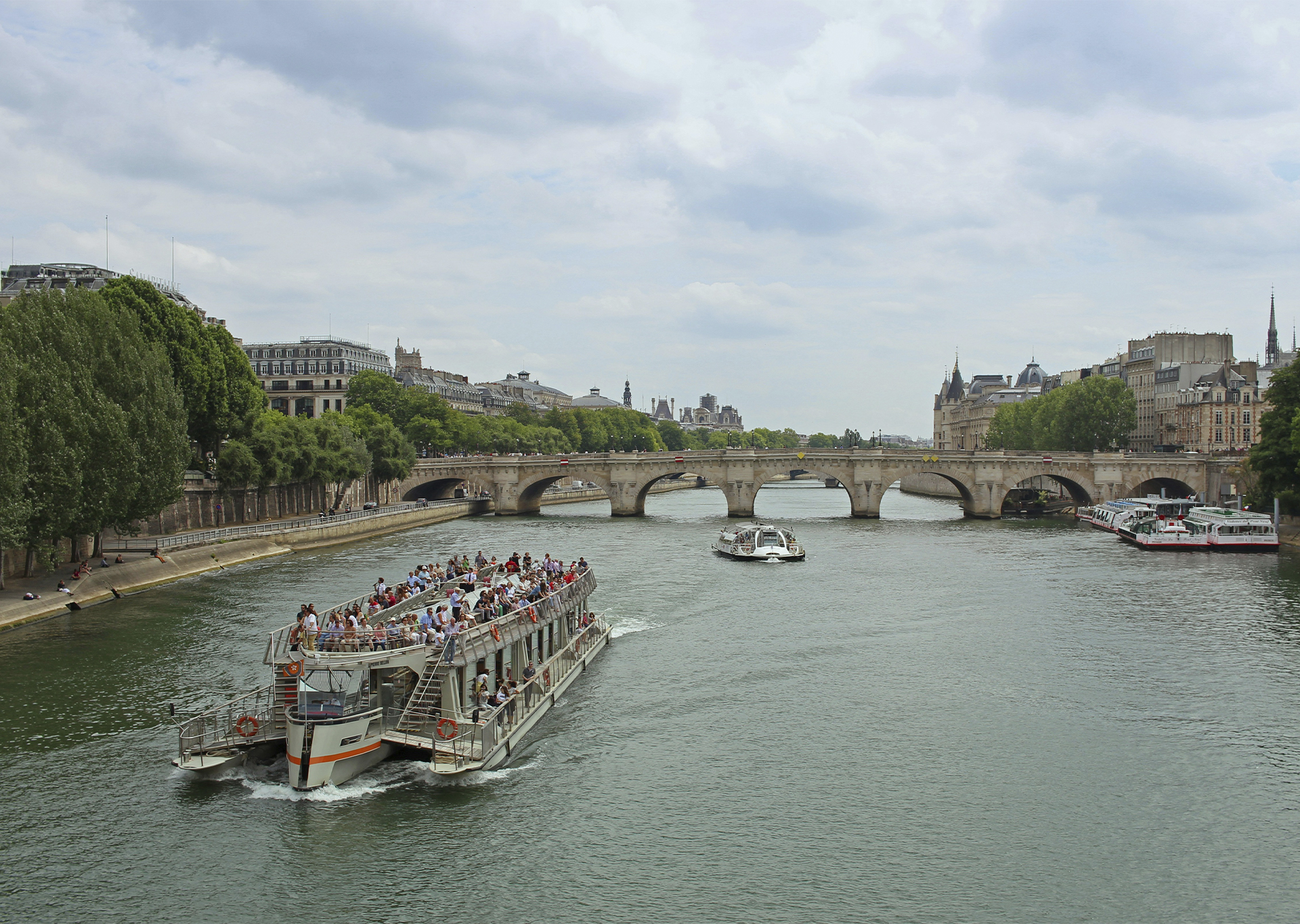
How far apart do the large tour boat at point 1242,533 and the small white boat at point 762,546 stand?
2555 centimetres

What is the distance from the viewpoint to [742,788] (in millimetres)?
23109

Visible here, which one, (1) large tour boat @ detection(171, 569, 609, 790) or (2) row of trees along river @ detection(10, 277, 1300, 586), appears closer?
(1) large tour boat @ detection(171, 569, 609, 790)

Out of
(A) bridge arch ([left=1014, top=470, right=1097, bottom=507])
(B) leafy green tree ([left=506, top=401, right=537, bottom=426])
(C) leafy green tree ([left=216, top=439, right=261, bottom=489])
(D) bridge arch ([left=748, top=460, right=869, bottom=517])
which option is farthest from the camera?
(B) leafy green tree ([left=506, top=401, right=537, bottom=426])

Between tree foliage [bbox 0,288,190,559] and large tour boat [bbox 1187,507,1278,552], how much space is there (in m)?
58.5

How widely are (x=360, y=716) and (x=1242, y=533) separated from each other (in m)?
60.8

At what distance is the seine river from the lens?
60.5ft

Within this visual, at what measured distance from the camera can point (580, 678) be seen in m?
32.0

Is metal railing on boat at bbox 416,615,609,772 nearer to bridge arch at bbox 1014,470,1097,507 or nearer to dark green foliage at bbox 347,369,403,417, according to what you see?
bridge arch at bbox 1014,470,1097,507

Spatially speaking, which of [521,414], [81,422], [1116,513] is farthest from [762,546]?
[521,414]

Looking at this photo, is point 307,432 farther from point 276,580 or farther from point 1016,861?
point 1016,861

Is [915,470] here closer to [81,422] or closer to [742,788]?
[81,422]

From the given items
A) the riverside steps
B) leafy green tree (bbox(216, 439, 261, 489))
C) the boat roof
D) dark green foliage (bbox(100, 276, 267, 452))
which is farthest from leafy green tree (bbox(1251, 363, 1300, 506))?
dark green foliage (bbox(100, 276, 267, 452))

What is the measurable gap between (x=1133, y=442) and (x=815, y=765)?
118836 mm

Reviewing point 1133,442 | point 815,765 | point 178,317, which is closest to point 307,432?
point 178,317
